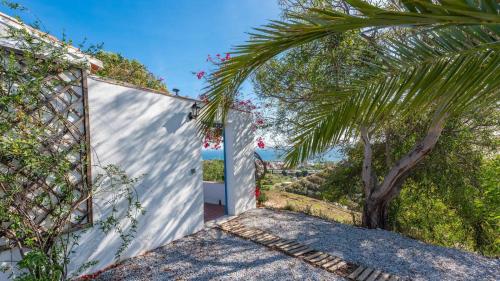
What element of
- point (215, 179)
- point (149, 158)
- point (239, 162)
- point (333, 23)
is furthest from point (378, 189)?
point (333, 23)

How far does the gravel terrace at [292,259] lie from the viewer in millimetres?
4547

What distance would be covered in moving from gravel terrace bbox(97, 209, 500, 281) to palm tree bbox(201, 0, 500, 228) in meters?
3.03

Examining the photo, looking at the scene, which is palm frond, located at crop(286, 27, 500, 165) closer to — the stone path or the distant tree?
the stone path

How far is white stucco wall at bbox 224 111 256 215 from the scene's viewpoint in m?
8.05

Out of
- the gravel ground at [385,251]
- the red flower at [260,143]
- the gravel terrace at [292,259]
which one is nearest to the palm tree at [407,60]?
the gravel terrace at [292,259]

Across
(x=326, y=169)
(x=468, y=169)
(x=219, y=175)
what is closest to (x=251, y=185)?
(x=219, y=175)

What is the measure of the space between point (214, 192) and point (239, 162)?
222 centimetres

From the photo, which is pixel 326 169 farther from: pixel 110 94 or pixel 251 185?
pixel 110 94

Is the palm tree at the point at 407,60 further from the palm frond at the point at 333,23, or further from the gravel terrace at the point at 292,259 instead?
the gravel terrace at the point at 292,259

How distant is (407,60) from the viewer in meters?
1.95

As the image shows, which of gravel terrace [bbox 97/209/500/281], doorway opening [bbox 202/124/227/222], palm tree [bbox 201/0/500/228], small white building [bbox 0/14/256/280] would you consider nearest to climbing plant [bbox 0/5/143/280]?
small white building [bbox 0/14/256/280]

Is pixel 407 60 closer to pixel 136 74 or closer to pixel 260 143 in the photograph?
pixel 260 143

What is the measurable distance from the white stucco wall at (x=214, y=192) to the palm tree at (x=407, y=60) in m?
7.02

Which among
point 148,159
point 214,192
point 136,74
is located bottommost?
point 214,192
